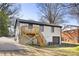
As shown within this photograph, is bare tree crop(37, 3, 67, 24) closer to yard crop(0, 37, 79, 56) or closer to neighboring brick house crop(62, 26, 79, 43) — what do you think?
neighboring brick house crop(62, 26, 79, 43)

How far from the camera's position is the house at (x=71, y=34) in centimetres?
205

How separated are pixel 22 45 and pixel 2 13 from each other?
0.37m

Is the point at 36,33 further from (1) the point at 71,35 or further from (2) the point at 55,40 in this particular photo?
(1) the point at 71,35

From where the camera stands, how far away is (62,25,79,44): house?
205cm

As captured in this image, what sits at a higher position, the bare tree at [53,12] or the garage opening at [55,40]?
the bare tree at [53,12]

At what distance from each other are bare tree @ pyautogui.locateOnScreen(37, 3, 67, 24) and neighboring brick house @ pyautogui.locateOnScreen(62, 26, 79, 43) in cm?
12

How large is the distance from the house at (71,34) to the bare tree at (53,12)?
111mm

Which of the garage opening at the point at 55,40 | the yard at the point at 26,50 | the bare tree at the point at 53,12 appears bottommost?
the yard at the point at 26,50

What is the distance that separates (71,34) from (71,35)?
0.04 ft

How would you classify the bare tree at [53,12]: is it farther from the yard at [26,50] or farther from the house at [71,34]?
the yard at [26,50]

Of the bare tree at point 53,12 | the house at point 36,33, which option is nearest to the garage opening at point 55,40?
the house at point 36,33

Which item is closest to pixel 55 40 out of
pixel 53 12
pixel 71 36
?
pixel 71 36

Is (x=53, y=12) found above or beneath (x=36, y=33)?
above

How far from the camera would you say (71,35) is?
2072 mm
